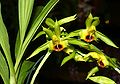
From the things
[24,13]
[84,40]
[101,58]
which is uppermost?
[24,13]

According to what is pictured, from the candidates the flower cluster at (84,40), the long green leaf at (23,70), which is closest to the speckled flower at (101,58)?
the flower cluster at (84,40)

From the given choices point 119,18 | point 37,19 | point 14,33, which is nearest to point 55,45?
point 37,19

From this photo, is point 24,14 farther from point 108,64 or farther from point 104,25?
point 104,25

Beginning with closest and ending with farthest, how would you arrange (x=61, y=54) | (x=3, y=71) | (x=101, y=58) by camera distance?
(x=101, y=58)
(x=3, y=71)
(x=61, y=54)

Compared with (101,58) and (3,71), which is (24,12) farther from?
(101,58)

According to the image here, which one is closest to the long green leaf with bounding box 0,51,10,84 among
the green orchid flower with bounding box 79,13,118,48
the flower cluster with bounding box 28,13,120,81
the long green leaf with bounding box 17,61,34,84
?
the long green leaf with bounding box 17,61,34,84

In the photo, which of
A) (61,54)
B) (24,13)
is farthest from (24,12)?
(61,54)

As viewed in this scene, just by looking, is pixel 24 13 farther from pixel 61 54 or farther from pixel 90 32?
pixel 61 54

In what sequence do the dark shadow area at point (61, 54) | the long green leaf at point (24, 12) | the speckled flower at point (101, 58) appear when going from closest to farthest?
the speckled flower at point (101, 58) < the long green leaf at point (24, 12) < the dark shadow area at point (61, 54)

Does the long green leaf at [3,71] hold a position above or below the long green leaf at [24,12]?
below

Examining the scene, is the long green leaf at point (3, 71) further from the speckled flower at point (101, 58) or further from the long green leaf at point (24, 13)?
the speckled flower at point (101, 58)

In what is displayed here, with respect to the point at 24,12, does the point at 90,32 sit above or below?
below

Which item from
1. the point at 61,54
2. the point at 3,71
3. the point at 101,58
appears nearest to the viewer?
the point at 101,58

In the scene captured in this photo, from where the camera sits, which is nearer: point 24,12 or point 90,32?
point 90,32
